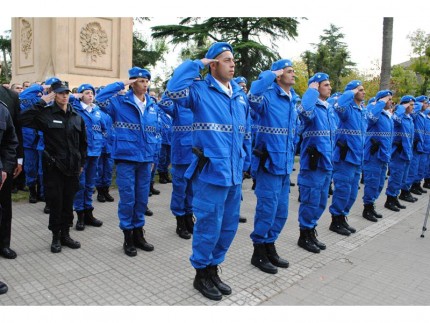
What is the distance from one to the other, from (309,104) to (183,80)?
2036 millimetres

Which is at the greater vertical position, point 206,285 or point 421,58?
point 421,58

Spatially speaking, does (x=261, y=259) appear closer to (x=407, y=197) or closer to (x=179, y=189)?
(x=179, y=189)

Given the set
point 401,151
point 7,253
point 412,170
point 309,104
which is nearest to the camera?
point 7,253

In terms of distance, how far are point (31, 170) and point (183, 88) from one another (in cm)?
517

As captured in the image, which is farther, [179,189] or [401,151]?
[401,151]

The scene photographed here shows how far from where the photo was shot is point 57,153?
463cm

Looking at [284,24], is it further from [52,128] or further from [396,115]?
[52,128]

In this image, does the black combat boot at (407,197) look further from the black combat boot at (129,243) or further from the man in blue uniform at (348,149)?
the black combat boot at (129,243)

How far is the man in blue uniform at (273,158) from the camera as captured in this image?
4.32 m

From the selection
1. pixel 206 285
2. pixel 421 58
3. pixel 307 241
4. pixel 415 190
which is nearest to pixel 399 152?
pixel 415 190

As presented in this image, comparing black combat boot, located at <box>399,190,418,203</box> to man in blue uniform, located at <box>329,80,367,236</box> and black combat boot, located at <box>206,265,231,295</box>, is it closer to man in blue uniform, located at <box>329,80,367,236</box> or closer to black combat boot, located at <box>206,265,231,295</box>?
man in blue uniform, located at <box>329,80,367,236</box>

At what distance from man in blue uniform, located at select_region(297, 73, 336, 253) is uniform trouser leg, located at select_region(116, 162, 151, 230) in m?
2.14

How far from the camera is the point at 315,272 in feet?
14.5

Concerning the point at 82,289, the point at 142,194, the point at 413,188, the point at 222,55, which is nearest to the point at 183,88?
the point at 222,55
